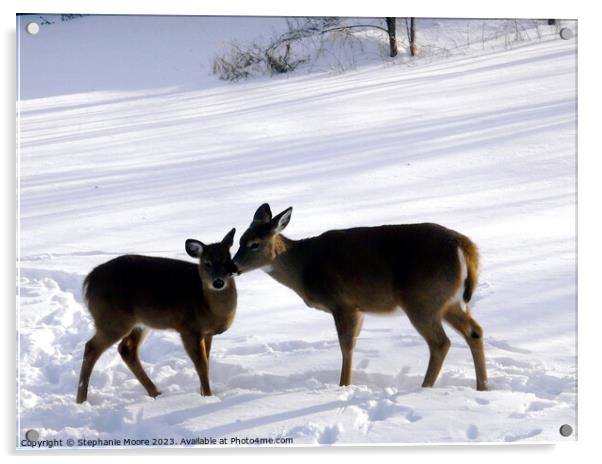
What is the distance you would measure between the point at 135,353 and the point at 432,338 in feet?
5.79

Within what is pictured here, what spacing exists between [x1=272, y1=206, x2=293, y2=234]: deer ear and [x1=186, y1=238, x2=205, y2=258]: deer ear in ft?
1.50

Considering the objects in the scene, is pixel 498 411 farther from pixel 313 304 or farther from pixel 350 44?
pixel 350 44

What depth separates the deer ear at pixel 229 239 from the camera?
784cm

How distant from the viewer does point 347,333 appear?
7836 millimetres

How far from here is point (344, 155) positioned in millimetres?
8320

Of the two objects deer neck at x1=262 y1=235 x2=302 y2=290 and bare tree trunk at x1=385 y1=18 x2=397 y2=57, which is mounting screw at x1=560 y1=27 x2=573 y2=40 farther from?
deer neck at x1=262 y1=235 x2=302 y2=290

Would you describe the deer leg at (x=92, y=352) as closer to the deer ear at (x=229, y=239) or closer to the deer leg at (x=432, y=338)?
the deer ear at (x=229, y=239)

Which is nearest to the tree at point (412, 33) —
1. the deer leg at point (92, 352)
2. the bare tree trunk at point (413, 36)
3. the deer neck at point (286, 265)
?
the bare tree trunk at point (413, 36)

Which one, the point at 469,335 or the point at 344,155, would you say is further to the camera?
the point at 344,155

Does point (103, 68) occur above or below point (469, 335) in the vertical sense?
above

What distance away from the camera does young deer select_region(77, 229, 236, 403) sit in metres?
7.78

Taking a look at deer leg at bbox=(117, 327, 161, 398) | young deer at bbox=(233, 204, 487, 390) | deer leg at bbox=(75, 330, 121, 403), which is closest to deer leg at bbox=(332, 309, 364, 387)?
young deer at bbox=(233, 204, 487, 390)
